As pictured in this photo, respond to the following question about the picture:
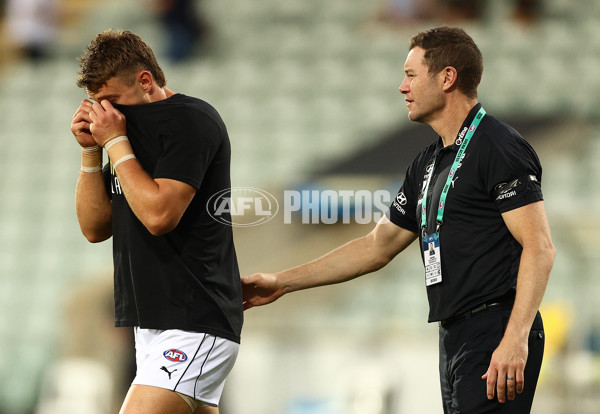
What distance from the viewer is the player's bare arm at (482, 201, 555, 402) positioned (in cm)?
255

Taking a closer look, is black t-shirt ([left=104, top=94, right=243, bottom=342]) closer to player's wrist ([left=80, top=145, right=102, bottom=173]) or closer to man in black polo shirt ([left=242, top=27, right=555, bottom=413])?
player's wrist ([left=80, top=145, right=102, bottom=173])

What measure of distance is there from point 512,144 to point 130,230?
119cm

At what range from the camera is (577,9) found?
9.65m

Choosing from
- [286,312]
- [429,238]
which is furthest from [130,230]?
[286,312]

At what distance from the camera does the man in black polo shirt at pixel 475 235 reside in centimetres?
260

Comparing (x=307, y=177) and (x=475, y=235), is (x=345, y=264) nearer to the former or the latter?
(x=475, y=235)

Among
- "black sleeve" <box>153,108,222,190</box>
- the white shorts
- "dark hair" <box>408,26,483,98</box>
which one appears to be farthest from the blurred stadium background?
"black sleeve" <box>153,108,222,190</box>

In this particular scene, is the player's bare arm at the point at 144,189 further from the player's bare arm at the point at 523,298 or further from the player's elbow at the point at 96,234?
the player's bare arm at the point at 523,298

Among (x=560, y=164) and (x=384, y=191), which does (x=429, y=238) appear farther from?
(x=560, y=164)

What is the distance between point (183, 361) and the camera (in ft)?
8.57

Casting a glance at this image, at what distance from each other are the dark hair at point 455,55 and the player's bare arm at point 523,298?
1.68ft

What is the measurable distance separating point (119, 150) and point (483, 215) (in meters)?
1.11

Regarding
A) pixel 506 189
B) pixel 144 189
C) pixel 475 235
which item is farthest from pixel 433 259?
pixel 144 189

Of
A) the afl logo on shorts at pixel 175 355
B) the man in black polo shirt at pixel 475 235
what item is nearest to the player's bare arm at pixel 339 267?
the man in black polo shirt at pixel 475 235
